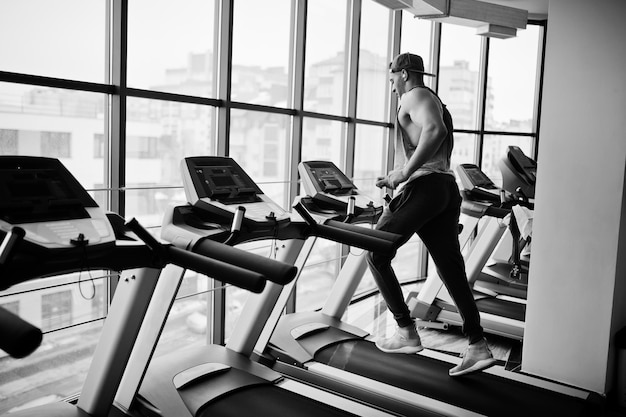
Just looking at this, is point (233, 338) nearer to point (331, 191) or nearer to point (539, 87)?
point (331, 191)

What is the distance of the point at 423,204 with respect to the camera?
306cm

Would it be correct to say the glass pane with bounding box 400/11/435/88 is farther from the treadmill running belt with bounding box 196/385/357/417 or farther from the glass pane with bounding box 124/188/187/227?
the treadmill running belt with bounding box 196/385/357/417

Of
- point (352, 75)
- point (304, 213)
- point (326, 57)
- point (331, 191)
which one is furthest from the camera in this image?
point (352, 75)

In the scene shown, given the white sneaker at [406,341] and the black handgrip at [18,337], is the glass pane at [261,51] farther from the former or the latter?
the black handgrip at [18,337]

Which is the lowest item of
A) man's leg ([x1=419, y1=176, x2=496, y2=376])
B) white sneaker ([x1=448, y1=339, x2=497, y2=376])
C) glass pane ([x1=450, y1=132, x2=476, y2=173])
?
white sneaker ([x1=448, y1=339, x2=497, y2=376])

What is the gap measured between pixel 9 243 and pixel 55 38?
4.99 feet

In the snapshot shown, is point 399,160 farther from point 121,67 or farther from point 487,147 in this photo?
point 487,147

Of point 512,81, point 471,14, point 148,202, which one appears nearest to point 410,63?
point 148,202

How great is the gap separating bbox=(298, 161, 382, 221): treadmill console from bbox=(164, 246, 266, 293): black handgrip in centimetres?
155

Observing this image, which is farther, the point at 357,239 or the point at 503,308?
the point at 503,308

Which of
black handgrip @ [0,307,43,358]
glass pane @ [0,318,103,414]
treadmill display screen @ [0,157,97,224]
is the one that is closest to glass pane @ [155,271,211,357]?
glass pane @ [0,318,103,414]

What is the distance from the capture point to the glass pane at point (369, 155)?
5750 millimetres

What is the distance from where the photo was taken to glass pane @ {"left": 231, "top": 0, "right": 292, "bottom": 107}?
4.10 metres

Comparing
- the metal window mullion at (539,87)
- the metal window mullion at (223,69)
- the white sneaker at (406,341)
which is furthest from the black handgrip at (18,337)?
the metal window mullion at (539,87)
